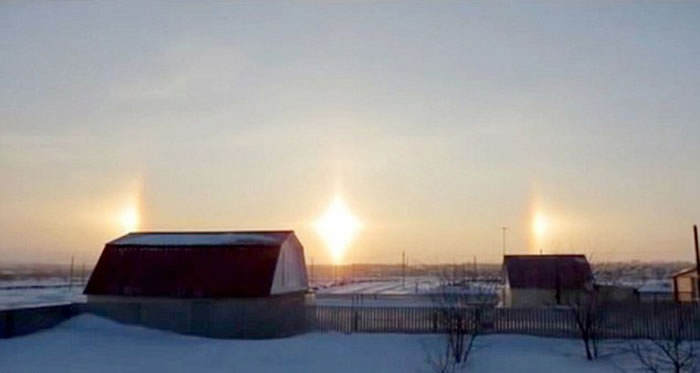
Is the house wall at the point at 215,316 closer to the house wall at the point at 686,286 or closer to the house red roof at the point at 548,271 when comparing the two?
the house red roof at the point at 548,271

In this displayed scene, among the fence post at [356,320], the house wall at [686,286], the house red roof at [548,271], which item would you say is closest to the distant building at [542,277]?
the house red roof at [548,271]

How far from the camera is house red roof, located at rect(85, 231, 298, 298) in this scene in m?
29.5

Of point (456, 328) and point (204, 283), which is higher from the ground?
point (204, 283)

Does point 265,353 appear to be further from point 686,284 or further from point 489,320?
point 686,284

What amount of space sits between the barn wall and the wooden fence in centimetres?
316

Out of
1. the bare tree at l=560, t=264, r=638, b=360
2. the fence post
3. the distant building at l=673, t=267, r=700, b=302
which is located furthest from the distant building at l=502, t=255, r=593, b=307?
the fence post

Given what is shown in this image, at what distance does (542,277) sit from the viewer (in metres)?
43.5

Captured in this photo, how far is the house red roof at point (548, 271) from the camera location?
4225 cm

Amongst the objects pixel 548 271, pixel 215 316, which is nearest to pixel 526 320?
pixel 215 316

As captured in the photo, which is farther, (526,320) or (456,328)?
(526,320)

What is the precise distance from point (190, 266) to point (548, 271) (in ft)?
74.0

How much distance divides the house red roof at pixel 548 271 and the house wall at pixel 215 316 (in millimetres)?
19291

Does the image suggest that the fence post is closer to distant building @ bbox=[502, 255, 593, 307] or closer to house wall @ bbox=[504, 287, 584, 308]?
distant building @ bbox=[502, 255, 593, 307]

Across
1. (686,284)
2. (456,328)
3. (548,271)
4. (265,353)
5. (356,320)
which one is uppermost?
(548,271)
